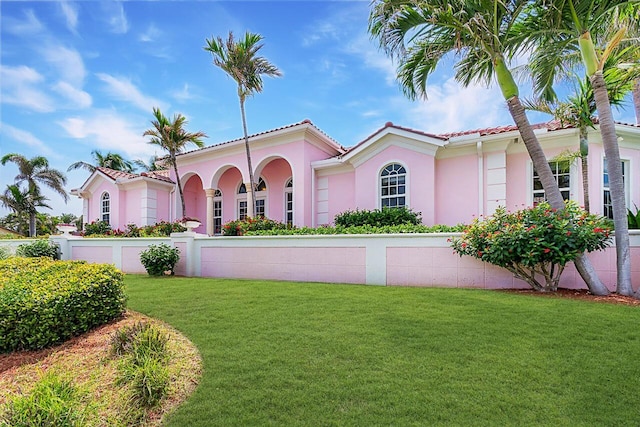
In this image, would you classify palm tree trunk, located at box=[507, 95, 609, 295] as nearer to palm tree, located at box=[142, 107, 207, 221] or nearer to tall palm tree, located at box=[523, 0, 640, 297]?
tall palm tree, located at box=[523, 0, 640, 297]

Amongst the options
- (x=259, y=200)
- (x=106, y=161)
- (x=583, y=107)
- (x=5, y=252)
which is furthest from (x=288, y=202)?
(x=106, y=161)

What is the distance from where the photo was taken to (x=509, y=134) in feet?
34.6

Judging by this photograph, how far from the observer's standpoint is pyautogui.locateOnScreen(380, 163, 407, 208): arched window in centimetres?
1214

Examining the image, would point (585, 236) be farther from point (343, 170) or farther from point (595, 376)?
point (343, 170)

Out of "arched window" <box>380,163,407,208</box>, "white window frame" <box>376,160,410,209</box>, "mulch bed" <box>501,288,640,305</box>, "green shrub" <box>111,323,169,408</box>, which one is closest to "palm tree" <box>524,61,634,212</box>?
"mulch bed" <box>501,288,640,305</box>

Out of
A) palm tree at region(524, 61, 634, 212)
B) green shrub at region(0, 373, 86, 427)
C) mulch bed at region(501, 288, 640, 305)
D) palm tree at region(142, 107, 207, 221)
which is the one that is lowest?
green shrub at region(0, 373, 86, 427)

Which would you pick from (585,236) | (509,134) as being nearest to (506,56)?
(509,134)

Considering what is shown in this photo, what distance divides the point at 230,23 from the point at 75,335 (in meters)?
11.5

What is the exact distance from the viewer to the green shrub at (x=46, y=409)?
9.27 feet

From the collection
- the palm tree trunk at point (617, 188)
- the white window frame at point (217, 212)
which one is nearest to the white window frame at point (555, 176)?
the palm tree trunk at point (617, 188)

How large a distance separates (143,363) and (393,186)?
10096 mm

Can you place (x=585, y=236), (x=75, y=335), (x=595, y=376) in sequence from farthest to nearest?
1. (x=585, y=236)
2. (x=75, y=335)
3. (x=595, y=376)

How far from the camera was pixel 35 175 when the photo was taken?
1013 inches

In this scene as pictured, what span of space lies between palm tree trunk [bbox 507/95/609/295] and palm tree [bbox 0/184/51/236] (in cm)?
3160
